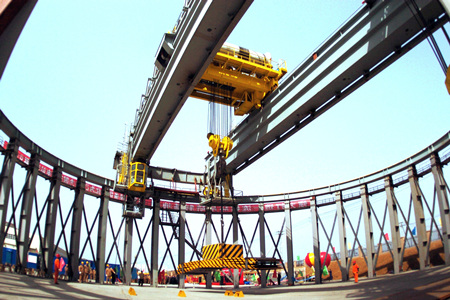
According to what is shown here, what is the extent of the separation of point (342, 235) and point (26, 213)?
18242 millimetres

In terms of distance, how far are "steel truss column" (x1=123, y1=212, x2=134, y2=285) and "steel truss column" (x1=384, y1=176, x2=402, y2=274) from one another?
1584 cm

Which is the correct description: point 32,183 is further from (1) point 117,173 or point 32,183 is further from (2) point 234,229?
(2) point 234,229

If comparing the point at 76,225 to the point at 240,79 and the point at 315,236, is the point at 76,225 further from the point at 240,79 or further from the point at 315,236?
the point at 315,236

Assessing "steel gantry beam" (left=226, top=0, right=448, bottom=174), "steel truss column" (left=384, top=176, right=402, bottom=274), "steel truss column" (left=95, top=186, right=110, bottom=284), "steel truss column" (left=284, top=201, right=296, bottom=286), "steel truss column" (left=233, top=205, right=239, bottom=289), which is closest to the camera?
"steel gantry beam" (left=226, top=0, right=448, bottom=174)

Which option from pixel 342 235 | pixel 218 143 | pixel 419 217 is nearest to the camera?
pixel 218 143

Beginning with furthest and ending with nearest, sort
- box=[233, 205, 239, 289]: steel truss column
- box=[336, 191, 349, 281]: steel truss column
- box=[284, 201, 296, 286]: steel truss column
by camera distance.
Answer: box=[284, 201, 296, 286]: steel truss column → box=[233, 205, 239, 289]: steel truss column → box=[336, 191, 349, 281]: steel truss column

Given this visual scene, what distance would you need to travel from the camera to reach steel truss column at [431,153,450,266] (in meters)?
18.0

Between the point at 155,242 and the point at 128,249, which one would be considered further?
the point at 155,242

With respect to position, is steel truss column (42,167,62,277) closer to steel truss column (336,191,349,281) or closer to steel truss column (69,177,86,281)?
steel truss column (69,177,86,281)

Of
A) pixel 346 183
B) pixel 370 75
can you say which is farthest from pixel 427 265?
pixel 370 75

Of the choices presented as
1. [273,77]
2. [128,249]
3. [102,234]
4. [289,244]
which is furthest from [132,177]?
[289,244]

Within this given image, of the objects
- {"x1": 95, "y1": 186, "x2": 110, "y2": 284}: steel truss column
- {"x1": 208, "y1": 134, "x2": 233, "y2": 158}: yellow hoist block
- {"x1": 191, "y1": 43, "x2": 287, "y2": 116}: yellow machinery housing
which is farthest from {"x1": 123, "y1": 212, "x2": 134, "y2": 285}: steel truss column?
{"x1": 191, "y1": 43, "x2": 287, "y2": 116}: yellow machinery housing

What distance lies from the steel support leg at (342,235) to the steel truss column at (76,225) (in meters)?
16.0

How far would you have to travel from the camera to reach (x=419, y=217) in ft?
65.6
